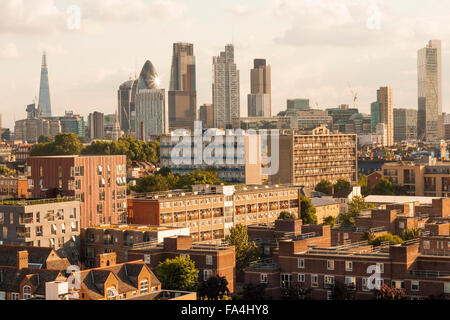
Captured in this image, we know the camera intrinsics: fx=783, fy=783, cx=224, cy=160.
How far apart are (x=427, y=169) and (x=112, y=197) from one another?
60570 mm

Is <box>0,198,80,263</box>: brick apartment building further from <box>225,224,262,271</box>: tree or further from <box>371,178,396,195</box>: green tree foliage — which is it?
<box>371,178,396,195</box>: green tree foliage

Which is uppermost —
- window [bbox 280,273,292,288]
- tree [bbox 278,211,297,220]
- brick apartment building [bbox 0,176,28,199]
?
brick apartment building [bbox 0,176,28,199]

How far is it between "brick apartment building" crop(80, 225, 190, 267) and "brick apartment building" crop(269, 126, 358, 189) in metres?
63.9

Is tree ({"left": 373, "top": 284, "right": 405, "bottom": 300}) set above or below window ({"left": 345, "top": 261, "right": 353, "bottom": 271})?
below

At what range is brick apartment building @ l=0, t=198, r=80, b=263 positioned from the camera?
50.7 meters

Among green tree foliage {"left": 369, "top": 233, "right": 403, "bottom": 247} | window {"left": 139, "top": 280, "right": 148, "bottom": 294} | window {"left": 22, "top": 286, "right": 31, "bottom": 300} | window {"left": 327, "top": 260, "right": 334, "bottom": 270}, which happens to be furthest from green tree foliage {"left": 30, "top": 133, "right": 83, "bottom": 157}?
window {"left": 327, "top": 260, "right": 334, "bottom": 270}

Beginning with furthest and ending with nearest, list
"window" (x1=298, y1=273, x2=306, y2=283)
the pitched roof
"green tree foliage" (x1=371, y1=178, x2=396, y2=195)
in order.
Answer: "green tree foliage" (x1=371, y1=178, x2=396, y2=195) < the pitched roof < "window" (x1=298, y1=273, x2=306, y2=283)

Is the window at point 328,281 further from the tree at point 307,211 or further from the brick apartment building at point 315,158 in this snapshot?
the brick apartment building at point 315,158

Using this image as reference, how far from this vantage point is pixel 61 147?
151875 millimetres

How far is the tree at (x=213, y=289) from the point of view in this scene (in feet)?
124

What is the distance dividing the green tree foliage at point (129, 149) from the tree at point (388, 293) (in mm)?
112630

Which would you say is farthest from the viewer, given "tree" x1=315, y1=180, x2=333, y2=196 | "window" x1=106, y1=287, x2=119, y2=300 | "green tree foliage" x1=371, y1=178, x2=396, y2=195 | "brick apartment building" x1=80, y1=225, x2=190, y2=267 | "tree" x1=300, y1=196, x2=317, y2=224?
"tree" x1=315, y1=180, x2=333, y2=196
